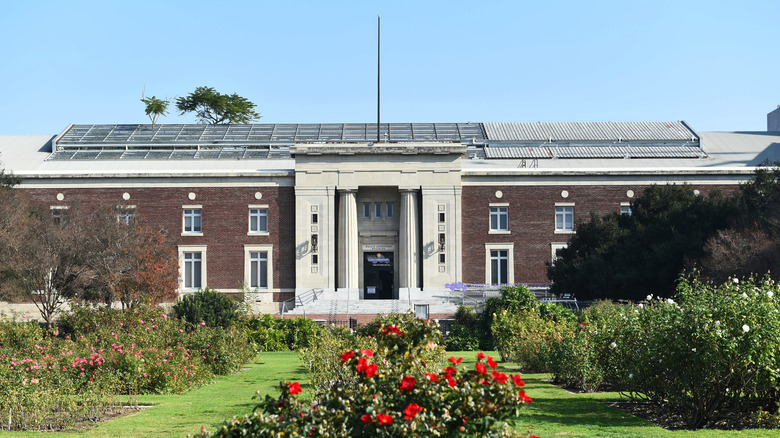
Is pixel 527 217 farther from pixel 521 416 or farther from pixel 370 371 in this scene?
pixel 370 371

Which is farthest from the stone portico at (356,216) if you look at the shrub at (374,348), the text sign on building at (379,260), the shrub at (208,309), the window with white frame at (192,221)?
the shrub at (374,348)

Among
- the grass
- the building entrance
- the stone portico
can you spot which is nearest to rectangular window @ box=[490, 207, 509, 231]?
the stone portico

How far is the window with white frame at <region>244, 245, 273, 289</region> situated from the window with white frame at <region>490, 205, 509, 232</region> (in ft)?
45.6

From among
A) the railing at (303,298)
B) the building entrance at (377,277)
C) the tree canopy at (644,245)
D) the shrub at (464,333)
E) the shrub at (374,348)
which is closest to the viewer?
the shrub at (374,348)

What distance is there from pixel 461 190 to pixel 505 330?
26.1 metres

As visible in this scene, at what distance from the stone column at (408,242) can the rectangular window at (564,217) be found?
29.1ft

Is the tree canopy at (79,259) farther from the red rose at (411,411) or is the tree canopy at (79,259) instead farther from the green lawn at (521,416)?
the red rose at (411,411)

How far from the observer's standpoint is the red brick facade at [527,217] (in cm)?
5256

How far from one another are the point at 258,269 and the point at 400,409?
152 feet

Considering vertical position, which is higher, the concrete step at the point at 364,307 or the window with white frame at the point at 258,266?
the window with white frame at the point at 258,266

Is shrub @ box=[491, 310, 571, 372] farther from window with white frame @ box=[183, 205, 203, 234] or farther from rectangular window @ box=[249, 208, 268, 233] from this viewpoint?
window with white frame @ box=[183, 205, 203, 234]

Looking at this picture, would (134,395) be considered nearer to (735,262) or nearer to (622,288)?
(735,262)

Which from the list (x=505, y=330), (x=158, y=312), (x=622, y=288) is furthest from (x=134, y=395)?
(x=622, y=288)

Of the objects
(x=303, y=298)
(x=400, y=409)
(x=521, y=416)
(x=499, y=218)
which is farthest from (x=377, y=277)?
(x=400, y=409)
